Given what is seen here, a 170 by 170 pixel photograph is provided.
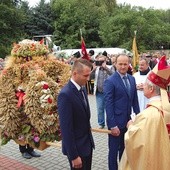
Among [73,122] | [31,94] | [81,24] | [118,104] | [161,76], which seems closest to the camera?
[161,76]

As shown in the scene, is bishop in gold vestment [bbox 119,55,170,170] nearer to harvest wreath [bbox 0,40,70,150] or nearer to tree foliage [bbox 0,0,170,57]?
harvest wreath [bbox 0,40,70,150]

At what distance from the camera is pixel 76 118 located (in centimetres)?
386

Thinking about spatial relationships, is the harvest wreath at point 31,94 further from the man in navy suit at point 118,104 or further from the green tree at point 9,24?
the green tree at point 9,24

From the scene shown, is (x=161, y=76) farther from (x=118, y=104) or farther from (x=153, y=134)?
(x=118, y=104)

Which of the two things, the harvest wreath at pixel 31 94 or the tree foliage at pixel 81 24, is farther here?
the tree foliage at pixel 81 24

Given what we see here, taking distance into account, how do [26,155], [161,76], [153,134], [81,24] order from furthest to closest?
[81,24] → [26,155] → [161,76] → [153,134]

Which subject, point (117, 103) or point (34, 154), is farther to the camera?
point (34, 154)

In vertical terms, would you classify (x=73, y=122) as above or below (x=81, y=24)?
below

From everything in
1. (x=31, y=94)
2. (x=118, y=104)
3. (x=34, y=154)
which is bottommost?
(x=34, y=154)

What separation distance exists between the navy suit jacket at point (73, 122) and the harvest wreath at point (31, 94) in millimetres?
1292

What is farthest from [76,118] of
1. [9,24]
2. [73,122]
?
[9,24]

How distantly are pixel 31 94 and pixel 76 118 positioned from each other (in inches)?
61.1

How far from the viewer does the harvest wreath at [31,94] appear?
205 inches

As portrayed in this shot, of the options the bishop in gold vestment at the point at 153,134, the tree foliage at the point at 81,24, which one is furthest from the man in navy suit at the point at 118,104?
the tree foliage at the point at 81,24
